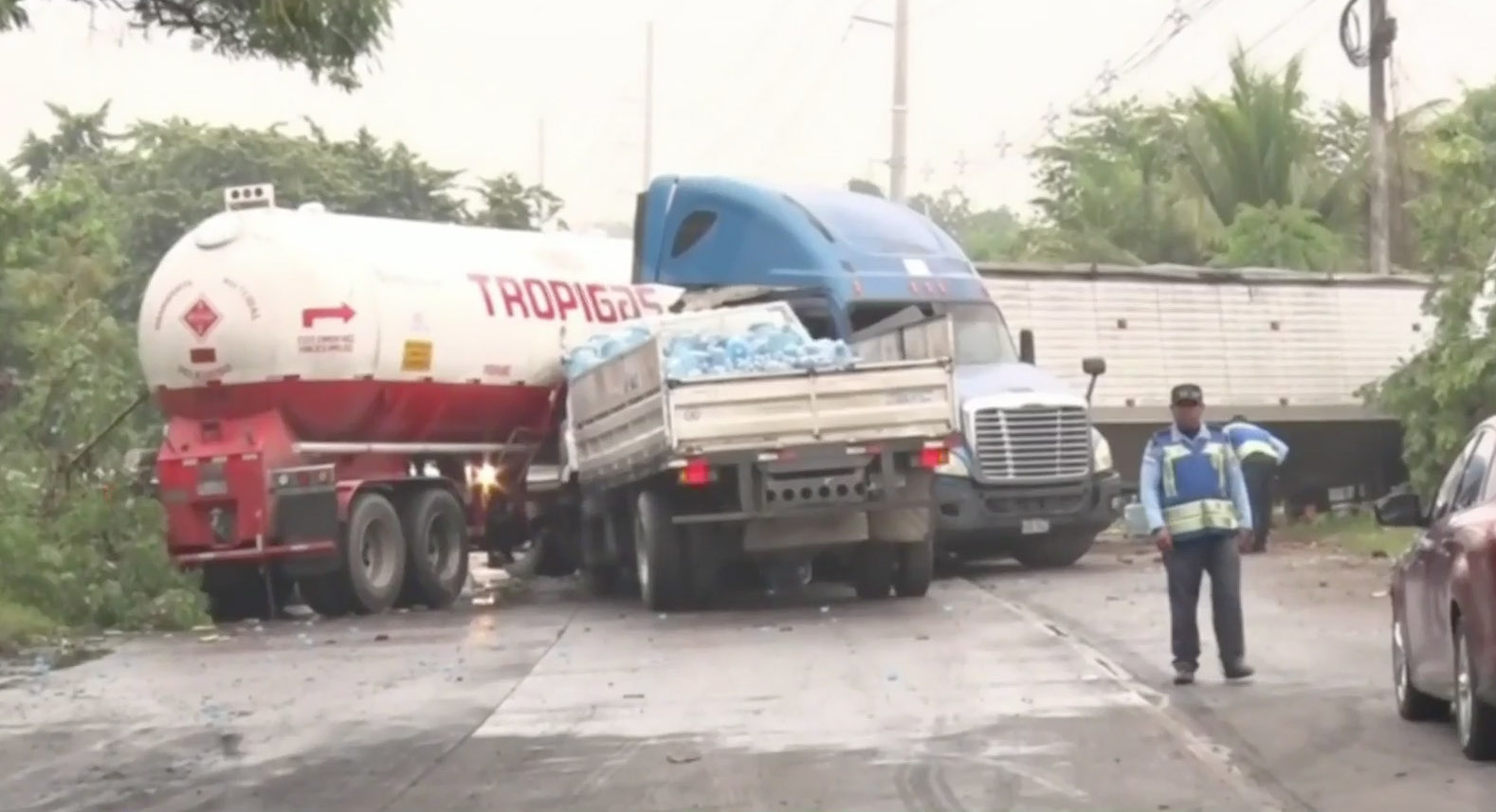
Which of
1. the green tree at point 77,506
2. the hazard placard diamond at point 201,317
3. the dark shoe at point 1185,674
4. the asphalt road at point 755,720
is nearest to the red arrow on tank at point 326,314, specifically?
the hazard placard diamond at point 201,317

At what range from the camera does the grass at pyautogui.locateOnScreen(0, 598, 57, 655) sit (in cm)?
2008

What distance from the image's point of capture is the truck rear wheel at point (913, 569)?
21.1m

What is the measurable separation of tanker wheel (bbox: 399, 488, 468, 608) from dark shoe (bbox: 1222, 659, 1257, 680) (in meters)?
11.1

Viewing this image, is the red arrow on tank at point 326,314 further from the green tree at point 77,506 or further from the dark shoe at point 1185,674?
the dark shoe at point 1185,674

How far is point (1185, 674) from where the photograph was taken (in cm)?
1421

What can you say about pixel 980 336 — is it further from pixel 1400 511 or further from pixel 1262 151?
pixel 1262 151

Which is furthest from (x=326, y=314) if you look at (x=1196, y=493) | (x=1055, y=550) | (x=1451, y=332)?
(x=1451, y=332)

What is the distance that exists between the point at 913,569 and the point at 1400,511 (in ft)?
30.6

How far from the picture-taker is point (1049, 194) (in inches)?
2552

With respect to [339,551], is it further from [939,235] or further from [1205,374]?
[1205,374]

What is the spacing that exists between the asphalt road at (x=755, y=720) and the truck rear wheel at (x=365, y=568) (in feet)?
7.33

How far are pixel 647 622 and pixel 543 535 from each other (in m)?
7.04

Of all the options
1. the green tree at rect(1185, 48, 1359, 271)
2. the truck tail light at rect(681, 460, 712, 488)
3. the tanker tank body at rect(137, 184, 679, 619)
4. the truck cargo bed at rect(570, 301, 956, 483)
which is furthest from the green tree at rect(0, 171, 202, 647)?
the green tree at rect(1185, 48, 1359, 271)

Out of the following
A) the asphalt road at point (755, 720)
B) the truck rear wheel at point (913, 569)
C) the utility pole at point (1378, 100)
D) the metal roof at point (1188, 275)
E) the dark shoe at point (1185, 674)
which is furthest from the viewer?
the utility pole at point (1378, 100)
